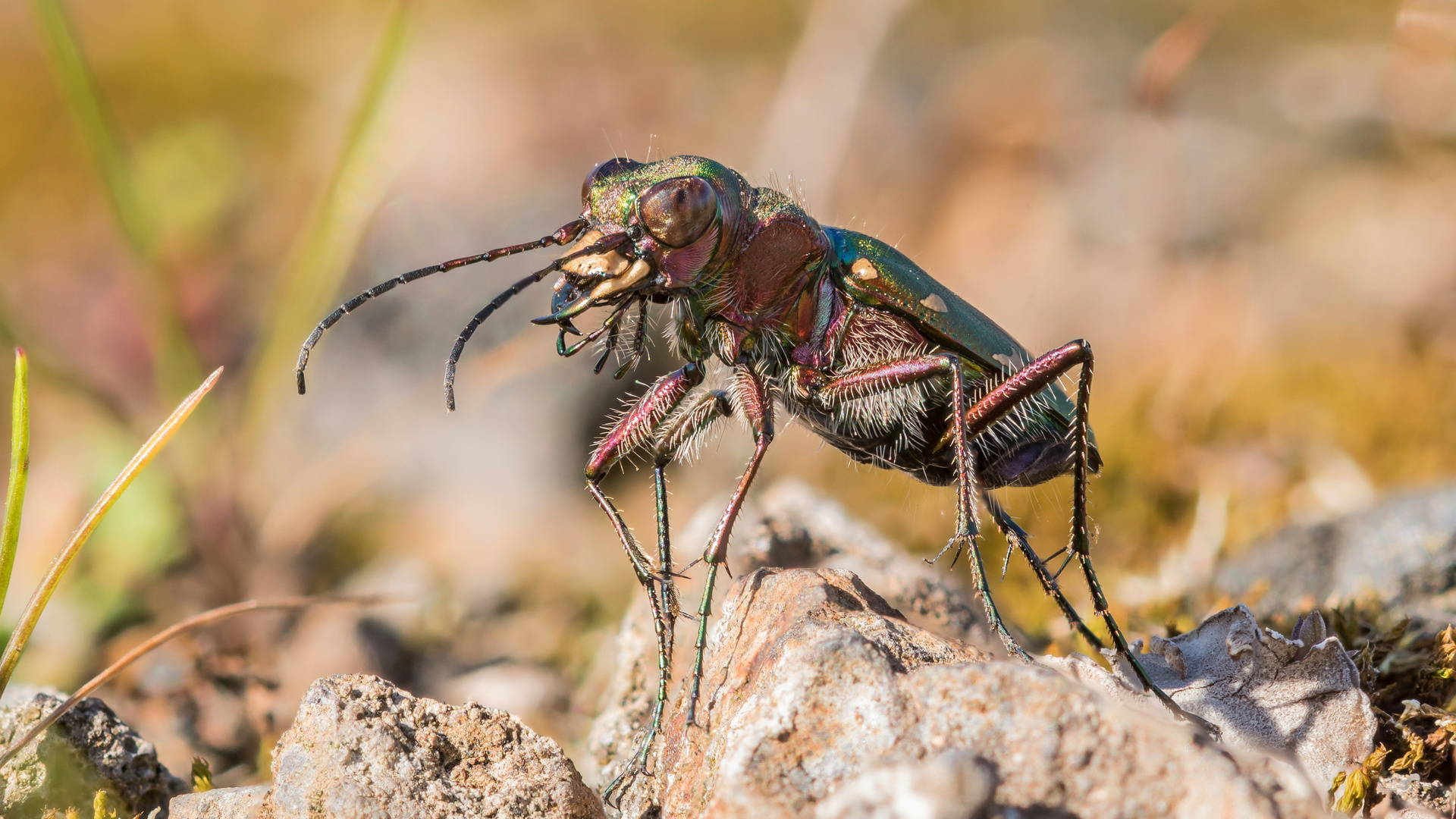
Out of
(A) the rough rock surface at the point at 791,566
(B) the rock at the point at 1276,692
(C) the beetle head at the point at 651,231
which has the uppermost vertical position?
(C) the beetle head at the point at 651,231

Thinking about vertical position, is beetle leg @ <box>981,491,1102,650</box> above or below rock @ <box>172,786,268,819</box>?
above

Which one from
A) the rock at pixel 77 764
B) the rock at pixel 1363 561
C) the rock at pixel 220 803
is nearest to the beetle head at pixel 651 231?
the rock at pixel 220 803

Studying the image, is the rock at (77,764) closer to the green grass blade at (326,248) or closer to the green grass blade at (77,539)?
the green grass blade at (77,539)

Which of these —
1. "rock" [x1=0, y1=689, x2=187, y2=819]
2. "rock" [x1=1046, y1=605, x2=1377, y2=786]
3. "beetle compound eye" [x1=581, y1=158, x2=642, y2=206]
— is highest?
"beetle compound eye" [x1=581, y1=158, x2=642, y2=206]

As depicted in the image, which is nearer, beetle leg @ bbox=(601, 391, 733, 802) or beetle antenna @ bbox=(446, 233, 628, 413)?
beetle antenna @ bbox=(446, 233, 628, 413)

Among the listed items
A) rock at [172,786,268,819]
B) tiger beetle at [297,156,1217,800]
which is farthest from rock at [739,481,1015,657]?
rock at [172,786,268,819]

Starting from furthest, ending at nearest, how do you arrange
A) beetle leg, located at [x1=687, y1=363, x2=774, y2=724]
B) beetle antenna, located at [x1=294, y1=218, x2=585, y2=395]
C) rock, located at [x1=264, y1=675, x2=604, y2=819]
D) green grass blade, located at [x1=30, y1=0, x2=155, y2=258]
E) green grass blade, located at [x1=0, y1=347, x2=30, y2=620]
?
green grass blade, located at [x1=30, y1=0, x2=155, y2=258] → beetle antenna, located at [x1=294, y1=218, x2=585, y2=395] → beetle leg, located at [x1=687, y1=363, x2=774, y2=724] → green grass blade, located at [x1=0, y1=347, x2=30, y2=620] → rock, located at [x1=264, y1=675, x2=604, y2=819]

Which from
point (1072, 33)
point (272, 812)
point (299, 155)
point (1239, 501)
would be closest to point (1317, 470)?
point (1239, 501)

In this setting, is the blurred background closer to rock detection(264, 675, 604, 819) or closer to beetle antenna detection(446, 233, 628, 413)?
beetle antenna detection(446, 233, 628, 413)
